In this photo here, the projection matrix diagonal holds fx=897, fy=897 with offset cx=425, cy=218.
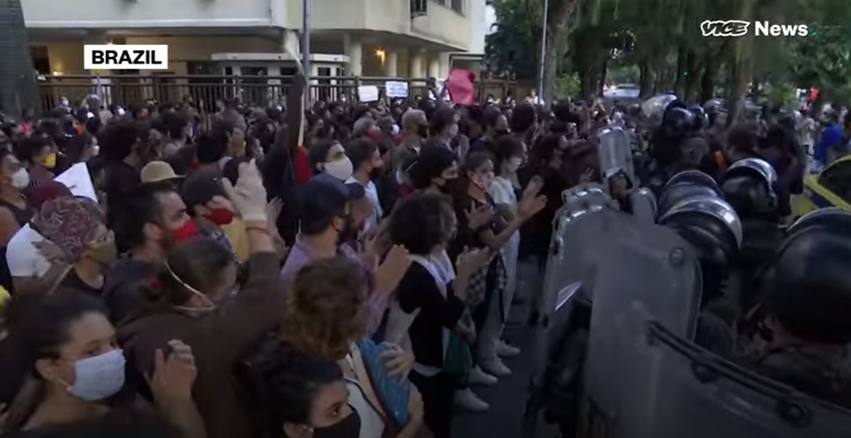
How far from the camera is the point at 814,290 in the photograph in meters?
2.09

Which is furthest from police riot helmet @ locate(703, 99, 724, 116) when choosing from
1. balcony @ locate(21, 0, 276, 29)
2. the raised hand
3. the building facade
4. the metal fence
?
balcony @ locate(21, 0, 276, 29)

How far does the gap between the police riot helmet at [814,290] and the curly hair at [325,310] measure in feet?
4.00

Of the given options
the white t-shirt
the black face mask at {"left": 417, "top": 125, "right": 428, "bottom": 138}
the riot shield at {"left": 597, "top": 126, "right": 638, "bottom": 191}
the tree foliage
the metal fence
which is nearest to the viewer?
the white t-shirt

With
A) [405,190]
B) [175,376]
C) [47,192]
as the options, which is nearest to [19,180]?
[47,192]

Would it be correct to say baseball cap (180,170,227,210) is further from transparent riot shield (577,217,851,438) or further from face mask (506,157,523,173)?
face mask (506,157,523,173)

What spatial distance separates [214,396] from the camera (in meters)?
2.58

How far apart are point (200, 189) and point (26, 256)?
83 centimetres

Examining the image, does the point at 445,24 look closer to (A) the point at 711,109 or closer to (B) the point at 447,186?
(A) the point at 711,109

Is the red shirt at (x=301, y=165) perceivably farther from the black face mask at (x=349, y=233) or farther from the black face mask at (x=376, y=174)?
the black face mask at (x=349, y=233)

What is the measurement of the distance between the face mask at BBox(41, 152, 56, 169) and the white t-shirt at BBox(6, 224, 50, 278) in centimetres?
317

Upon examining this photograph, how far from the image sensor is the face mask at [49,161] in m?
7.04

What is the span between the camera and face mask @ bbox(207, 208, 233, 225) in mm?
4273

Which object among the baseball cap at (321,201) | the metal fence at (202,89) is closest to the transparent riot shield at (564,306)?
the baseball cap at (321,201)

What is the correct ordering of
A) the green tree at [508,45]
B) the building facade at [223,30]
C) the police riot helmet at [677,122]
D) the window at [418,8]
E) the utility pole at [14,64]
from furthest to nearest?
the green tree at [508,45] < the window at [418,8] < the building facade at [223,30] < the utility pole at [14,64] < the police riot helmet at [677,122]
